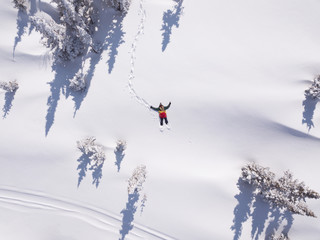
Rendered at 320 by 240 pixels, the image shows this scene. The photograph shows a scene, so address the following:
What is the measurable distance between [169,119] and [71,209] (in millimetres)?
6995

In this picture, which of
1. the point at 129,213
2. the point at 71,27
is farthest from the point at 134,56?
the point at 129,213

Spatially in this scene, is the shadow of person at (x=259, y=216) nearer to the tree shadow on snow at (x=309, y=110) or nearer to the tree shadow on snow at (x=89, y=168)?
the tree shadow on snow at (x=309, y=110)

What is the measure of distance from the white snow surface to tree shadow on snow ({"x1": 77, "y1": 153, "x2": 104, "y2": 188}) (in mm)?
148

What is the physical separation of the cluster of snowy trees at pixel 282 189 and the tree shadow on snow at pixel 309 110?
2732mm

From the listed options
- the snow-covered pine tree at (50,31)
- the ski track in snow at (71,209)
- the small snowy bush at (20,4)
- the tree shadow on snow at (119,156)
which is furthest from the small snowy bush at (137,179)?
the small snowy bush at (20,4)

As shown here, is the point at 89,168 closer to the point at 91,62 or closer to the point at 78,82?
the point at 78,82

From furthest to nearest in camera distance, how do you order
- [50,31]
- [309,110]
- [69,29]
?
1. [309,110]
2. [69,29]
3. [50,31]

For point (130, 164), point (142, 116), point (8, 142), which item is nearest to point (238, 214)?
point (130, 164)

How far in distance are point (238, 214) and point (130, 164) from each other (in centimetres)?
612

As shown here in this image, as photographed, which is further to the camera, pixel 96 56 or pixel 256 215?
pixel 96 56

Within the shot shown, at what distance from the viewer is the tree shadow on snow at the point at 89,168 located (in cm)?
1337

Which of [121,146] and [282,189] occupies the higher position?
[282,189]

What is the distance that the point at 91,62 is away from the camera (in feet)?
44.2

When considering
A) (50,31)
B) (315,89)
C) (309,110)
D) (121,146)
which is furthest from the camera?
(121,146)
